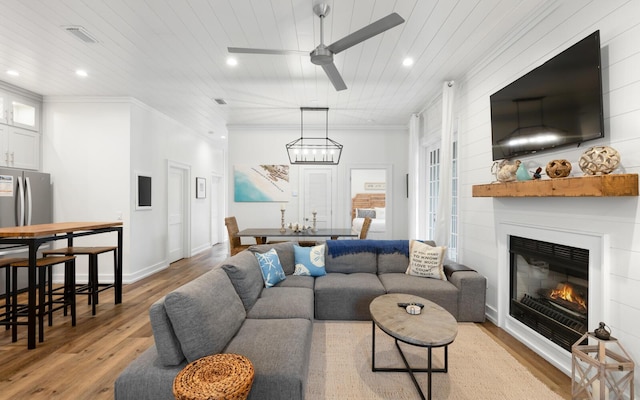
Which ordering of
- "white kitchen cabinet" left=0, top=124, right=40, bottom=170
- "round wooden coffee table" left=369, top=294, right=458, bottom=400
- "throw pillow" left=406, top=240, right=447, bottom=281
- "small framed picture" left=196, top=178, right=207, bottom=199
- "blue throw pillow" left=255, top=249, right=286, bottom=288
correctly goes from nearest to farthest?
"round wooden coffee table" left=369, top=294, right=458, bottom=400, "blue throw pillow" left=255, top=249, right=286, bottom=288, "throw pillow" left=406, top=240, right=447, bottom=281, "white kitchen cabinet" left=0, top=124, right=40, bottom=170, "small framed picture" left=196, top=178, right=207, bottom=199

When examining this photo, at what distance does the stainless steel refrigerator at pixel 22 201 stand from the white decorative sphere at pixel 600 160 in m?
5.61

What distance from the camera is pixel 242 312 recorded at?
2201mm

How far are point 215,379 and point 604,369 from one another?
204 centimetres

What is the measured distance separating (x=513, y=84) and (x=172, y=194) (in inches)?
230

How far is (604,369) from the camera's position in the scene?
161 cm

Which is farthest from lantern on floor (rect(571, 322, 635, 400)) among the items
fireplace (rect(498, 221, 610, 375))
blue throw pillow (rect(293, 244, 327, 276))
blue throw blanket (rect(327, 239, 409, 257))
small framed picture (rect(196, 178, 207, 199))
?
small framed picture (rect(196, 178, 207, 199))

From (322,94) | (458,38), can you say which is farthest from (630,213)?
(322,94)

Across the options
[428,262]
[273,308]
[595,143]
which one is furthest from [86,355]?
[595,143]

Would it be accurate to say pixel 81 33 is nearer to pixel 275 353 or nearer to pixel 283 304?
pixel 283 304

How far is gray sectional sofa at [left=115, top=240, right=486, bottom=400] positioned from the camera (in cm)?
153

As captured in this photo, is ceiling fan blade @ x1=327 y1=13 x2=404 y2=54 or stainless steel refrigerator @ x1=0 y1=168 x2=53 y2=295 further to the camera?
stainless steel refrigerator @ x1=0 y1=168 x2=53 y2=295

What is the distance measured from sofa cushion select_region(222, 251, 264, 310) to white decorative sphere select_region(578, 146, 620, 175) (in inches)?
98.3

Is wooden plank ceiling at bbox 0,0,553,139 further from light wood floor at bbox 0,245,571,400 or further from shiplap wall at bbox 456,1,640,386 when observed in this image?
light wood floor at bbox 0,245,571,400

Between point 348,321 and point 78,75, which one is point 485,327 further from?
point 78,75
